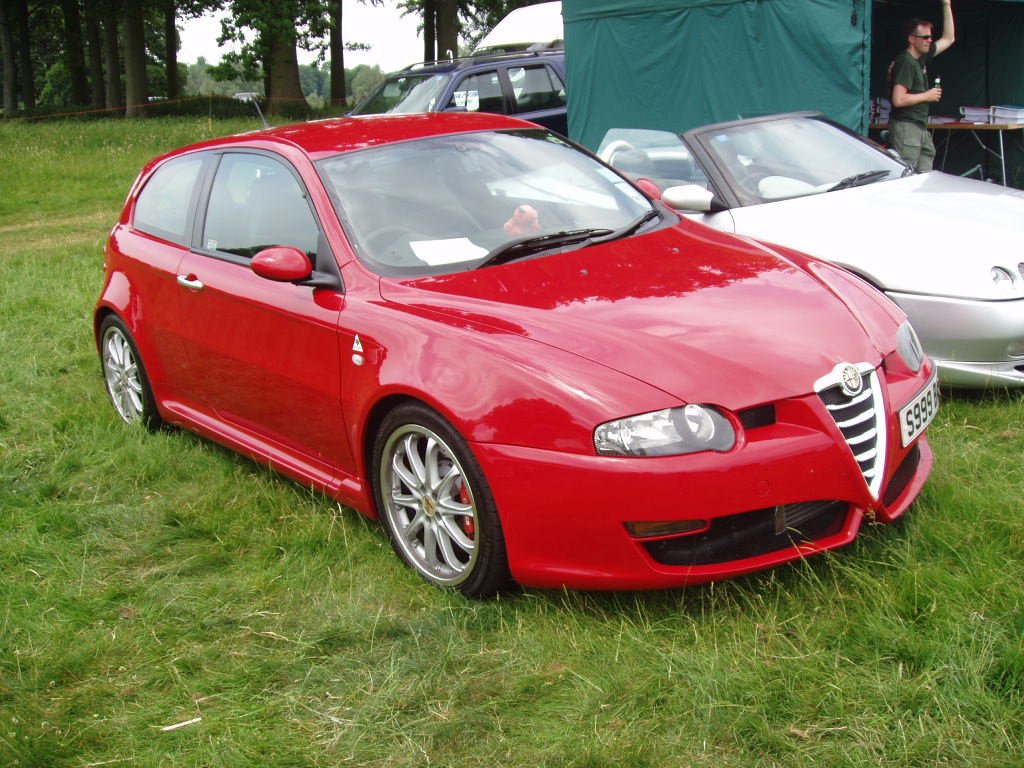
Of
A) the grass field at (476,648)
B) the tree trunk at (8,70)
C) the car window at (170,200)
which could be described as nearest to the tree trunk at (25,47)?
the tree trunk at (8,70)

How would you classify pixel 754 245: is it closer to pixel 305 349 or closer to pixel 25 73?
pixel 305 349

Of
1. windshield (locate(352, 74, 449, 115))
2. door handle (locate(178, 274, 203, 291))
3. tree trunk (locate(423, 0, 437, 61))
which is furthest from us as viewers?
tree trunk (locate(423, 0, 437, 61))

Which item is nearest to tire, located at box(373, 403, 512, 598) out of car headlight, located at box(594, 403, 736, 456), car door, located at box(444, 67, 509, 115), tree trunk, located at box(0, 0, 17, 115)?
car headlight, located at box(594, 403, 736, 456)

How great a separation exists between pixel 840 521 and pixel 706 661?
25.3 inches

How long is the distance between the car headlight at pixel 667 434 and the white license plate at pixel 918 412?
0.72 meters

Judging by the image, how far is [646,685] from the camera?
3.13 meters

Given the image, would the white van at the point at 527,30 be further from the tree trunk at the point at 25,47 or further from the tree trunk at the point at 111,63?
the tree trunk at the point at 25,47

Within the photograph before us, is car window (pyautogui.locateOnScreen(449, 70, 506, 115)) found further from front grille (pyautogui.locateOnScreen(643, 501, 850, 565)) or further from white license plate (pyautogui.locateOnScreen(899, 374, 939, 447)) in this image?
front grille (pyautogui.locateOnScreen(643, 501, 850, 565))

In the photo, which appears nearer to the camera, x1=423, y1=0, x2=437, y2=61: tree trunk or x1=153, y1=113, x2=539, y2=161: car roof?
x1=153, y1=113, x2=539, y2=161: car roof

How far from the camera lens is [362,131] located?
16.2ft

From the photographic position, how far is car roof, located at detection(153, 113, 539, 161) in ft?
15.6

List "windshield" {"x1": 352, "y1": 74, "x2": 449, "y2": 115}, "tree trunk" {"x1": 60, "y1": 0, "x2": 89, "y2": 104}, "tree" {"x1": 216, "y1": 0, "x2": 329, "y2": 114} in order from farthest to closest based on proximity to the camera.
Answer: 1. "tree trunk" {"x1": 60, "y1": 0, "x2": 89, "y2": 104}
2. "tree" {"x1": 216, "y1": 0, "x2": 329, "y2": 114}
3. "windshield" {"x1": 352, "y1": 74, "x2": 449, "y2": 115}

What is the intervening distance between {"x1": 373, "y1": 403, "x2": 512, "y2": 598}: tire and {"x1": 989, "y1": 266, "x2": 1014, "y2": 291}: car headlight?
289cm

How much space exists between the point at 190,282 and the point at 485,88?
9744 mm
